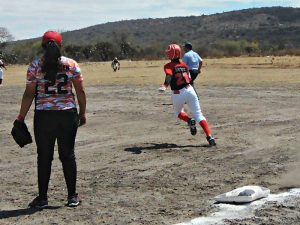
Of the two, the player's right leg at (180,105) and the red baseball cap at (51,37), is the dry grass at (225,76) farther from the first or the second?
the red baseball cap at (51,37)

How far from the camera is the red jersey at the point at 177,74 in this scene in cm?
1109

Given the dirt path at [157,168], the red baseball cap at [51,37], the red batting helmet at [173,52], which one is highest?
the red baseball cap at [51,37]

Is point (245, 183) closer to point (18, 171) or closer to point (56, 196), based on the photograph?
point (56, 196)

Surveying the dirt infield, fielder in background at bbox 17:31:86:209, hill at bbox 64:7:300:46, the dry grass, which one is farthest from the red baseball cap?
hill at bbox 64:7:300:46

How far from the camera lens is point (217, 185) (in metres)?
8.01

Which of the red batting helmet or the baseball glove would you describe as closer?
the baseball glove

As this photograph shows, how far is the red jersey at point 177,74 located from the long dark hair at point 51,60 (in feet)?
14.8

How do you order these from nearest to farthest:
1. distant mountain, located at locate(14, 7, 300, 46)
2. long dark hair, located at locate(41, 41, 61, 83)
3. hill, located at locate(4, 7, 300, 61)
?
1. long dark hair, located at locate(41, 41, 61, 83)
2. hill, located at locate(4, 7, 300, 61)
3. distant mountain, located at locate(14, 7, 300, 46)

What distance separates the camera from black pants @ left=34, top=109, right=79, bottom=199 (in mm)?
6863

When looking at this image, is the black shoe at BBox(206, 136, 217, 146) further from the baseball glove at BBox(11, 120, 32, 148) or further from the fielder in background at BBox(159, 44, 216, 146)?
the baseball glove at BBox(11, 120, 32, 148)

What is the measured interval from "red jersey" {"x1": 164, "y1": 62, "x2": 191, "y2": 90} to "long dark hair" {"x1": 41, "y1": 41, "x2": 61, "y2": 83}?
14.8ft

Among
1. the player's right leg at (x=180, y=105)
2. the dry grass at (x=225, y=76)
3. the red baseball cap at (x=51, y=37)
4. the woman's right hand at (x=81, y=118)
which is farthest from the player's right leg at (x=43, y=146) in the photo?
the dry grass at (x=225, y=76)

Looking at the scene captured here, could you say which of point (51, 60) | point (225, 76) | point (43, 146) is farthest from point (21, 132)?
point (225, 76)

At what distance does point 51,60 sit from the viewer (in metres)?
6.70
